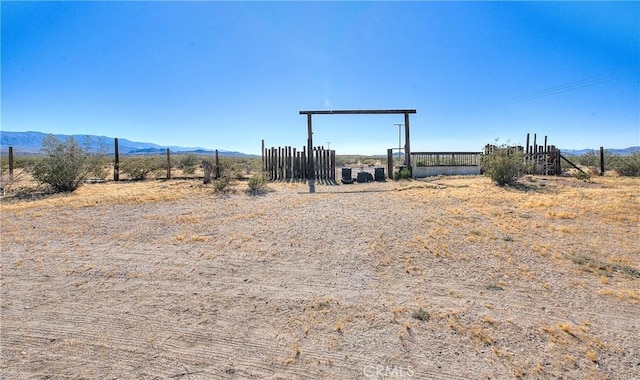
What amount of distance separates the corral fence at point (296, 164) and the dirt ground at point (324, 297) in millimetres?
9623

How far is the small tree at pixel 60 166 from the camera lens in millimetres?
12680

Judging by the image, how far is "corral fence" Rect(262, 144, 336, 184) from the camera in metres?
17.4

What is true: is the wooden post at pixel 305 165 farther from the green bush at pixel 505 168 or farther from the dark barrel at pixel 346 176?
the green bush at pixel 505 168

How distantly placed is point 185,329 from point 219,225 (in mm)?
4230

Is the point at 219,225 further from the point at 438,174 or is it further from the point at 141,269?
the point at 438,174

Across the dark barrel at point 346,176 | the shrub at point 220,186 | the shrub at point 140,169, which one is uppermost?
the shrub at point 140,169

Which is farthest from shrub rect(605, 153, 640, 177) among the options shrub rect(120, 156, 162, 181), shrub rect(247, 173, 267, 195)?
shrub rect(120, 156, 162, 181)

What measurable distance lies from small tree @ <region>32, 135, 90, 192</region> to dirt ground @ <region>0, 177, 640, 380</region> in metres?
5.85

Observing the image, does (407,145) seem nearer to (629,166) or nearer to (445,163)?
(445,163)

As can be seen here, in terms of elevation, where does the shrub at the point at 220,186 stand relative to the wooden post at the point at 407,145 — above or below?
below

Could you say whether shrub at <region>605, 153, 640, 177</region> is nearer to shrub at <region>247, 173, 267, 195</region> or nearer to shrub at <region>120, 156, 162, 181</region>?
shrub at <region>247, 173, 267, 195</region>

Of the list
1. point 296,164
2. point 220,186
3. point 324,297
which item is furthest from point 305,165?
point 324,297

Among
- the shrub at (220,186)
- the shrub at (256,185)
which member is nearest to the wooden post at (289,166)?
the shrub at (256,185)

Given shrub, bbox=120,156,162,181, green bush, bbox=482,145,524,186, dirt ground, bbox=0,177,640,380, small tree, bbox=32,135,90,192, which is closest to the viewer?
dirt ground, bbox=0,177,640,380
